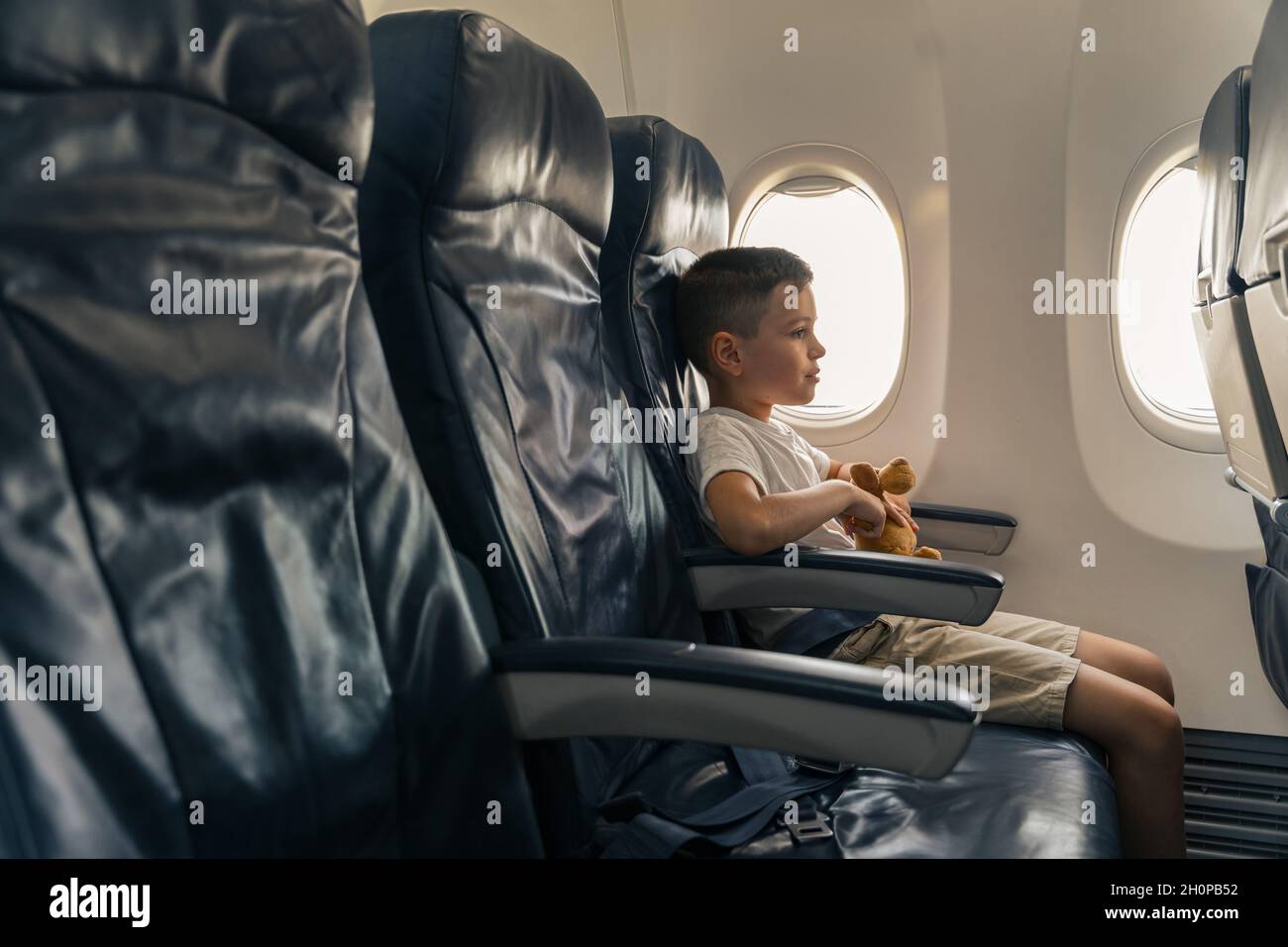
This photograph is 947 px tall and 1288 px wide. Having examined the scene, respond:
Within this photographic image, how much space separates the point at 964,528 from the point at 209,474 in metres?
2.35

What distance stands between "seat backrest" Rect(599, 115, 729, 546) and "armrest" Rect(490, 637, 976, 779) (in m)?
0.80

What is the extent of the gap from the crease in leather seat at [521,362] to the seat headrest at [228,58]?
19 cm

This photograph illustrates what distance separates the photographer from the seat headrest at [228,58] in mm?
719

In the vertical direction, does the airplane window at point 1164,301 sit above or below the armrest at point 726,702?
above

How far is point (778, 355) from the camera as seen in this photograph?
7.08 feet

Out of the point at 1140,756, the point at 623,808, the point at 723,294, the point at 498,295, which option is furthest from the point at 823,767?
the point at 723,294

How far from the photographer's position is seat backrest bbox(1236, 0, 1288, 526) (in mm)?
1385

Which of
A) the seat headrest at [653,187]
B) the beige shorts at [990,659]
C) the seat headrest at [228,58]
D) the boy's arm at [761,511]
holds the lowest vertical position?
the beige shorts at [990,659]

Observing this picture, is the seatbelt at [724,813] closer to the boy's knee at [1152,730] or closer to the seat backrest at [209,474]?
the seat backrest at [209,474]

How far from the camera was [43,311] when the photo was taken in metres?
0.72

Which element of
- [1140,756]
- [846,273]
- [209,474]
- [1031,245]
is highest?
[846,273]

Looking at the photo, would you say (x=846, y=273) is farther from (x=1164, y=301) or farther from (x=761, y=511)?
(x=761, y=511)

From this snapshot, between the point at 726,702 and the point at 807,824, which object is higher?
the point at 726,702

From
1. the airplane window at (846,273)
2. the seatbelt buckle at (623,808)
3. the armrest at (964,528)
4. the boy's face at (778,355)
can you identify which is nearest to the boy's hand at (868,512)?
the boy's face at (778,355)
